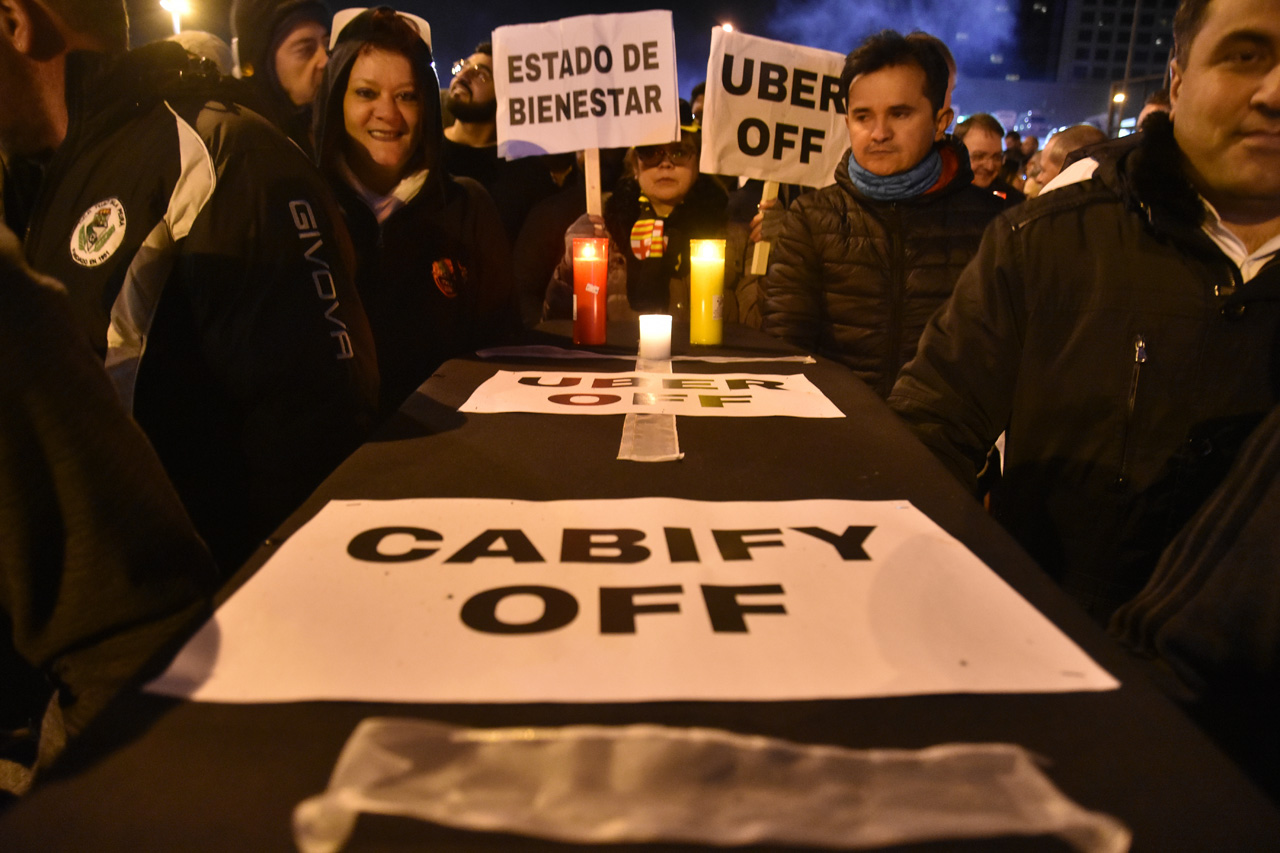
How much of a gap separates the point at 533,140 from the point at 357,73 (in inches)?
27.1

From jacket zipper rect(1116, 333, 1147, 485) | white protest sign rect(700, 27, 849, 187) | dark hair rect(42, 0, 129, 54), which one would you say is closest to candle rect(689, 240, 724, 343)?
jacket zipper rect(1116, 333, 1147, 485)

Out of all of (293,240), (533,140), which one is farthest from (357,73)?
(293,240)

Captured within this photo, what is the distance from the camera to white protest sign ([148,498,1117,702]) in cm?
55

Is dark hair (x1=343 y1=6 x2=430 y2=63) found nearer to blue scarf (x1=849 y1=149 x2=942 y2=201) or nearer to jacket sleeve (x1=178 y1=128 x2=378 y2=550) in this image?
jacket sleeve (x1=178 y1=128 x2=378 y2=550)

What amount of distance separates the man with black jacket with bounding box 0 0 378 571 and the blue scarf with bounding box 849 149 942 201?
1745mm

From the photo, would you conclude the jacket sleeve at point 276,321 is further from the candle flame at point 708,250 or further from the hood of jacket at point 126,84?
the candle flame at point 708,250

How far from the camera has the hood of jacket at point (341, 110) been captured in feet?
8.23

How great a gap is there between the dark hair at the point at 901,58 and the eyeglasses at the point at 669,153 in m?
1.00

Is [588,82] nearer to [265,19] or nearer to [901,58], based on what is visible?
[901,58]

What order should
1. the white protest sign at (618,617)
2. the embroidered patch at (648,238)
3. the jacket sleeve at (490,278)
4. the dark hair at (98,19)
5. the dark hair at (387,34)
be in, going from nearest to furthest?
the white protest sign at (618,617)
the dark hair at (98,19)
the dark hair at (387,34)
the jacket sleeve at (490,278)
the embroidered patch at (648,238)

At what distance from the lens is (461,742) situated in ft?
1.59

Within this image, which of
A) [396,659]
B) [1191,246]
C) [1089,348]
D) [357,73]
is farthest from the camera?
[357,73]

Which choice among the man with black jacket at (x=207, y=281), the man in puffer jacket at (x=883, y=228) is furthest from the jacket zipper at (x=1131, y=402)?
the man with black jacket at (x=207, y=281)

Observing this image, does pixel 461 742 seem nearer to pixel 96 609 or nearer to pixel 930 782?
pixel 930 782
